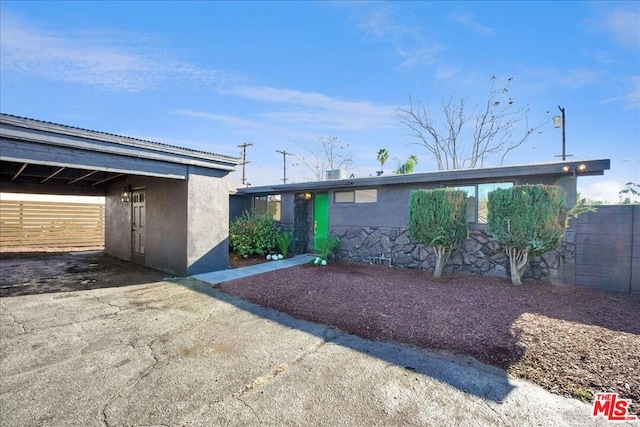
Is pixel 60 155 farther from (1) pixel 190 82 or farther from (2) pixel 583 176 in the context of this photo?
(2) pixel 583 176

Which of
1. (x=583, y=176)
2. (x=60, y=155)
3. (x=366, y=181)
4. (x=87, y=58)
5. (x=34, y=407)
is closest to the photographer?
(x=34, y=407)

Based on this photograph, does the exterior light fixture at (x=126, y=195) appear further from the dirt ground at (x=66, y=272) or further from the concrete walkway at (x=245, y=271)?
the concrete walkway at (x=245, y=271)

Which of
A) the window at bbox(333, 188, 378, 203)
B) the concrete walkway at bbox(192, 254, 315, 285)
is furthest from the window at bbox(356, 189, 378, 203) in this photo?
the concrete walkway at bbox(192, 254, 315, 285)

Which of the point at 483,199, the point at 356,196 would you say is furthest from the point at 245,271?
the point at 483,199

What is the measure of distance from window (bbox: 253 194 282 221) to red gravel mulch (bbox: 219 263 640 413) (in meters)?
4.86

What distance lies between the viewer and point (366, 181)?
29.7ft

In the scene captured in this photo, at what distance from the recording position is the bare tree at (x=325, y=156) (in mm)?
23266

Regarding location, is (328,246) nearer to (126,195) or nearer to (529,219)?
(529,219)

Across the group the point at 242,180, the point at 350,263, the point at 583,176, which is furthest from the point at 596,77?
the point at 242,180

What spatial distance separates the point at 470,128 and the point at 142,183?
1725 cm

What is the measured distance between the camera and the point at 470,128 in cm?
1734

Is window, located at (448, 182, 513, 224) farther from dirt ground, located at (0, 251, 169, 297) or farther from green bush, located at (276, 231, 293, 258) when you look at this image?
dirt ground, located at (0, 251, 169, 297)

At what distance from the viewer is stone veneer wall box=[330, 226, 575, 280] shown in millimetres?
6607

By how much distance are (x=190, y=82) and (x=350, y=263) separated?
313 inches
